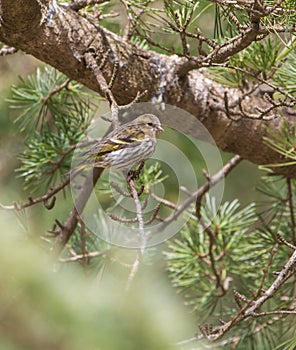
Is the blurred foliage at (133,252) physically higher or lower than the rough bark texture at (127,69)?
lower

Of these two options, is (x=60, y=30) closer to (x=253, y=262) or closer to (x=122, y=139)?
(x=122, y=139)

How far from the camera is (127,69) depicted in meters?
1.02

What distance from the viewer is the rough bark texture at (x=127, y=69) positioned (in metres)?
0.91

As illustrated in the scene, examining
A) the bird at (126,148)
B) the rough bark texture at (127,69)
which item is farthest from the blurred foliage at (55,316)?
the rough bark texture at (127,69)

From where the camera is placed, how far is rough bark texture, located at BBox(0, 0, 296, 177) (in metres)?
0.91

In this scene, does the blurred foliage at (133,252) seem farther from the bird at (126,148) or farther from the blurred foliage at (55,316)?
the bird at (126,148)

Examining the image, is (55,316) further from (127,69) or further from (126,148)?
(127,69)

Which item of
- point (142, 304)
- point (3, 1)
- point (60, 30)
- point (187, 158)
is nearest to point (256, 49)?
point (60, 30)

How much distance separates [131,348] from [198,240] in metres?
1.16

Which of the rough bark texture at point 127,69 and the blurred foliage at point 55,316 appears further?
the rough bark texture at point 127,69

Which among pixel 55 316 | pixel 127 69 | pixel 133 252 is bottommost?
pixel 133 252

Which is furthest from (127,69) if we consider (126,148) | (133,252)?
(133,252)

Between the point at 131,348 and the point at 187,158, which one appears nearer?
the point at 131,348

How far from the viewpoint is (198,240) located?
1.41 metres
